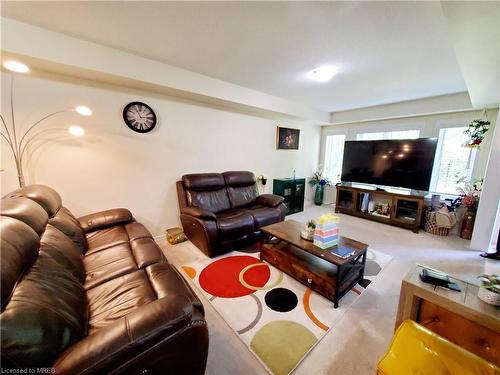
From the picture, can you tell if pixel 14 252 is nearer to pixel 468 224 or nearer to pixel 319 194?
pixel 468 224

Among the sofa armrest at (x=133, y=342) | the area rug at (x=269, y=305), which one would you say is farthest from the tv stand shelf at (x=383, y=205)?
the sofa armrest at (x=133, y=342)

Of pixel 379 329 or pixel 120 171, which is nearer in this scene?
pixel 379 329

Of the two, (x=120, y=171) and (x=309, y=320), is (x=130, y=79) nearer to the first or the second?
(x=120, y=171)

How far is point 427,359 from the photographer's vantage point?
0.93 meters

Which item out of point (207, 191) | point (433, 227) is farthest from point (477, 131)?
point (207, 191)

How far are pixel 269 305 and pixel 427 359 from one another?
3.56ft

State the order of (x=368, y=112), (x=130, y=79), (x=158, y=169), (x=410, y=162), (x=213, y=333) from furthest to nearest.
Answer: (x=368, y=112) → (x=410, y=162) → (x=158, y=169) → (x=130, y=79) → (x=213, y=333)

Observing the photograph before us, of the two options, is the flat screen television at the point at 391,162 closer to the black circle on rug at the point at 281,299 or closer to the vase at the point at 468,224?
the vase at the point at 468,224

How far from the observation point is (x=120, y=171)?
2.69 metres

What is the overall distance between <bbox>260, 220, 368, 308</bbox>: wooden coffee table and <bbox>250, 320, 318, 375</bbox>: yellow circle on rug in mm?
434

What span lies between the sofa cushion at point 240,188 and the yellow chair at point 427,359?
2646mm

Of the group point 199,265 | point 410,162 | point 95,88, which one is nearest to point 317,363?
point 199,265

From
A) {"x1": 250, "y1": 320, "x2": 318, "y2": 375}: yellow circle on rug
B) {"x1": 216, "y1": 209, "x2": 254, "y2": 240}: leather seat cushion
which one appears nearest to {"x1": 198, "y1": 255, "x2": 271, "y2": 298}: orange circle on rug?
{"x1": 216, "y1": 209, "x2": 254, "y2": 240}: leather seat cushion

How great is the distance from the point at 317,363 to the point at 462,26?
2473 millimetres
